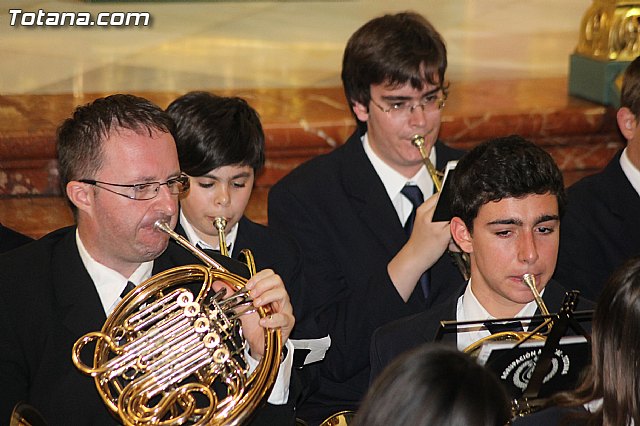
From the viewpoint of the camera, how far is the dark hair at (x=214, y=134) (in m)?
2.89

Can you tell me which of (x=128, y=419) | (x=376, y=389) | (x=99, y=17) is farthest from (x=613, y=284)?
(x=99, y=17)

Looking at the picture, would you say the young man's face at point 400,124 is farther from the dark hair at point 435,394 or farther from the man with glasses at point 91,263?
the dark hair at point 435,394

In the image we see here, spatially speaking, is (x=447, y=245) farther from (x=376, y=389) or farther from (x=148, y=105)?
(x=376, y=389)

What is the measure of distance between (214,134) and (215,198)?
18 cm

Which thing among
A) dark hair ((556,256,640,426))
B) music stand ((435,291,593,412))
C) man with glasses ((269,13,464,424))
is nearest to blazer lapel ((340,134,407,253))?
man with glasses ((269,13,464,424))

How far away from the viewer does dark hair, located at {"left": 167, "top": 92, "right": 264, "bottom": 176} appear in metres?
2.89

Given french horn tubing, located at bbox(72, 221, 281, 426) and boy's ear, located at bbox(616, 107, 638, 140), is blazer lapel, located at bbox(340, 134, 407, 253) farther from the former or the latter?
french horn tubing, located at bbox(72, 221, 281, 426)

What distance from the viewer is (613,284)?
1.84 metres

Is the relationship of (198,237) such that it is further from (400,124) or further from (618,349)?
(618,349)

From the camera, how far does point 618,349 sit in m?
1.78

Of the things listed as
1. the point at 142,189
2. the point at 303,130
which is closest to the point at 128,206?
the point at 142,189

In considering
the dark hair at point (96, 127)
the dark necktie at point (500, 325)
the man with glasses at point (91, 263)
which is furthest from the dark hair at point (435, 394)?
the dark hair at point (96, 127)

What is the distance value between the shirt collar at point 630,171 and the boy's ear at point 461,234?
862 mm

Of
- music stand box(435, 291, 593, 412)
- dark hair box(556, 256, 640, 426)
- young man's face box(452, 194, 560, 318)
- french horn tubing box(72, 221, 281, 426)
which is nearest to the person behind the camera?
dark hair box(556, 256, 640, 426)
